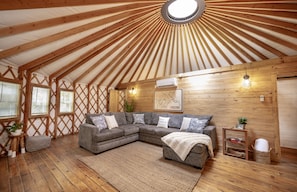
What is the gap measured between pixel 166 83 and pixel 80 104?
373cm

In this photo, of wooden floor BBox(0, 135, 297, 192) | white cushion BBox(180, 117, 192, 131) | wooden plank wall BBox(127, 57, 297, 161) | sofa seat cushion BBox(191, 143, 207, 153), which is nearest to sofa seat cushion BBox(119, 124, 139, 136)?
wooden floor BBox(0, 135, 297, 192)

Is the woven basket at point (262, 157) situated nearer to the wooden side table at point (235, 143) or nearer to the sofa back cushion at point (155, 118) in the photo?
the wooden side table at point (235, 143)

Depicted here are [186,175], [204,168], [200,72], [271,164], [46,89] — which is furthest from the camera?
[46,89]

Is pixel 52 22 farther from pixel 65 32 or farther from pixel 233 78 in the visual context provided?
pixel 233 78

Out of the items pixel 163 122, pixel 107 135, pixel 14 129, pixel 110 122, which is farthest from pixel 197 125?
pixel 14 129

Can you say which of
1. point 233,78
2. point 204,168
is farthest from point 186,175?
point 233,78

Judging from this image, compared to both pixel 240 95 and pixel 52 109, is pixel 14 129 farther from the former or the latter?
pixel 240 95

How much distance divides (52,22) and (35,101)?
3.26m

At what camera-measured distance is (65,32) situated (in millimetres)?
2246

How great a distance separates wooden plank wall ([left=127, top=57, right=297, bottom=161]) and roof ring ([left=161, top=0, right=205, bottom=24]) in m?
1.85

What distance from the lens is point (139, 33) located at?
2854 millimetres

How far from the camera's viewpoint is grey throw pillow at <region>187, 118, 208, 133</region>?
3219 mm

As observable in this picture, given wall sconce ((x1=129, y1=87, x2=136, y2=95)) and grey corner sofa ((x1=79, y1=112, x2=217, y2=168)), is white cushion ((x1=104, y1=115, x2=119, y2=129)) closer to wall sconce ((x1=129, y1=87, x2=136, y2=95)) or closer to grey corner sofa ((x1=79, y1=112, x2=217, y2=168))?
grey corner sofa ((x1=79, y1=112, x2=217, y2=168))

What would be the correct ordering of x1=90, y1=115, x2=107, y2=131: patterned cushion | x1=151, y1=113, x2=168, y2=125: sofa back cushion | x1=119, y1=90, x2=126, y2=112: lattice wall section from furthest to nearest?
x1=119, y1=90, x2=126, y2=112: lattice wall section → x1=151, y1=113, x2=168, y2=125: sofa back cushion → x1=90, y1=115, x2=107, y2=131: patterned cushion
